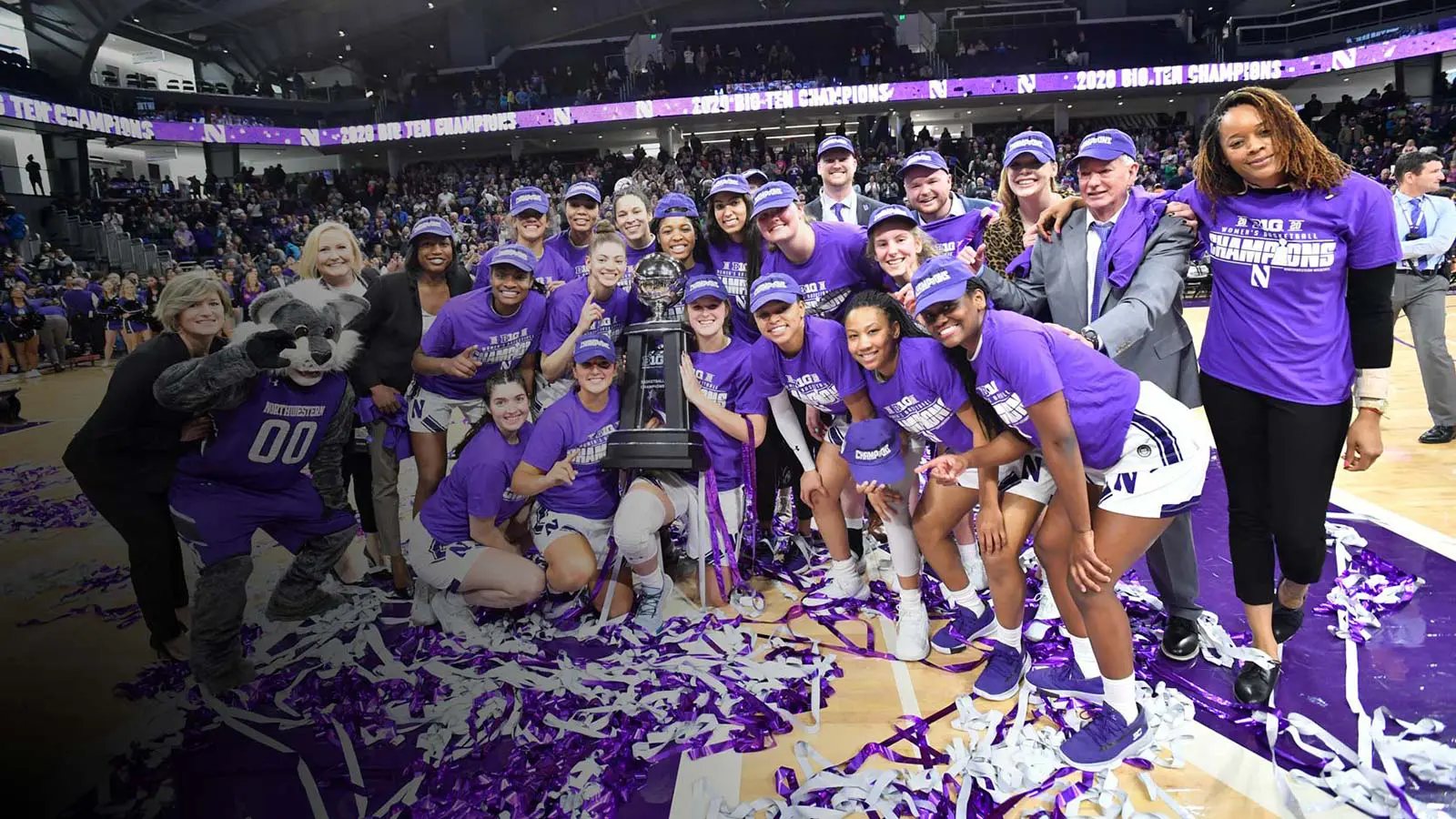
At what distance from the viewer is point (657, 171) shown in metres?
20.7

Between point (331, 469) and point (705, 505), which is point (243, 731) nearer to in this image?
point (331, 469)

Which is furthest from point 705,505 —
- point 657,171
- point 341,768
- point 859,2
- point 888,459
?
point 859,2

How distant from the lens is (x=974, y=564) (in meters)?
3.30

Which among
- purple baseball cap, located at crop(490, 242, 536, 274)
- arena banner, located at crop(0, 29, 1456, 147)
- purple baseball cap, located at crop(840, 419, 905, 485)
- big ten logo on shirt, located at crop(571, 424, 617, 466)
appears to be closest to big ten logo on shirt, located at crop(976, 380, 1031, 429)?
purple baseball cap, located at crop(840, 419, 905, 485)

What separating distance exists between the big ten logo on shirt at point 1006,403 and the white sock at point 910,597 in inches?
35.2

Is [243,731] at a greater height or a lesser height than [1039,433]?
lesser

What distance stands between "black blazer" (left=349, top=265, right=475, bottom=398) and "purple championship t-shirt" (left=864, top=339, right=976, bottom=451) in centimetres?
159

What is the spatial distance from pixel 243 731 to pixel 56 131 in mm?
1504

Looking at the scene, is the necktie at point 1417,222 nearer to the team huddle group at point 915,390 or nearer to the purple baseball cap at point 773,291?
the team huddle group at point 915,390

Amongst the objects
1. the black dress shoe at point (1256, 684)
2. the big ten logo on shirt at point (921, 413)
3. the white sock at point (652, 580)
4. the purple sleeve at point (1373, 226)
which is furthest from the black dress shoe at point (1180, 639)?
the white sock at point (652, 580)

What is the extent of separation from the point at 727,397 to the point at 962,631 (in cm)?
125

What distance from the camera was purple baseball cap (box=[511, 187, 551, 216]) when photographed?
3.56 metres

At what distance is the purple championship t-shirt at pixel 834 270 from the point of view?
3.20m

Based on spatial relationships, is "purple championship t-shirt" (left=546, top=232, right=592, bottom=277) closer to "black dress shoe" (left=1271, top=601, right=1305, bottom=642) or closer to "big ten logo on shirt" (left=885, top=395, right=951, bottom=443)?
"big ten logo on shirt" (left=885, top=395, right=951, bottom=443)
